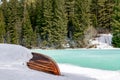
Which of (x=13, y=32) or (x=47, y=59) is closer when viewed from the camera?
(x=47, y=59)

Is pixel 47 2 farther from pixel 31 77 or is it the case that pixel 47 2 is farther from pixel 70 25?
pixel 31 77

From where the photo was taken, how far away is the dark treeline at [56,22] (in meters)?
32.6

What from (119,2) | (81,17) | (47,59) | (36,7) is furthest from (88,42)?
(47,59)

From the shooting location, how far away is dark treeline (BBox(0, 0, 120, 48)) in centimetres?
3259

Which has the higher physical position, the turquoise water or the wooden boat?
the wooden boat

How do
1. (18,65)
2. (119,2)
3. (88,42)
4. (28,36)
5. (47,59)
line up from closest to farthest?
1. (18,65)
2. (47,59)
3. (119,2)
4. (88,42)
5. (28,36)

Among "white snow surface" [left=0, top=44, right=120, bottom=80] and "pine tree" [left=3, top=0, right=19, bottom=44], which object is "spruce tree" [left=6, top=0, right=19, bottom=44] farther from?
"white snow surface" [left=0, top=44, right=120, bottom=80]

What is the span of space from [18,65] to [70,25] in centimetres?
3352

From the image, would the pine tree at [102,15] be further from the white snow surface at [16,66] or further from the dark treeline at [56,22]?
the white snow surface at [16,66]

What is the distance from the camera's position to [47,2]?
33.5 m

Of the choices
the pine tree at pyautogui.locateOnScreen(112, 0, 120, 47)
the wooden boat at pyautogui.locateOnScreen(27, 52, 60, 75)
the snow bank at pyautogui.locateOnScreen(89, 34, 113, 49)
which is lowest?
the snow bank at pyautogui.locateOnScreen(89, 34, 113, 49)

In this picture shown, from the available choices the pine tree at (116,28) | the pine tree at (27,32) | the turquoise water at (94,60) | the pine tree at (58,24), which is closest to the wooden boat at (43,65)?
the turquoise water at (94,60)

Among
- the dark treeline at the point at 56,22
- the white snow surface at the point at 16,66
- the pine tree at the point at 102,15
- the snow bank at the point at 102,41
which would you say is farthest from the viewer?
the pine tree at the point at 102,15

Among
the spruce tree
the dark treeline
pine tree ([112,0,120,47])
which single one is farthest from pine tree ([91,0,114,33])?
the spruce tree
